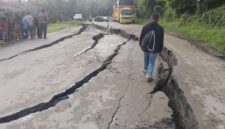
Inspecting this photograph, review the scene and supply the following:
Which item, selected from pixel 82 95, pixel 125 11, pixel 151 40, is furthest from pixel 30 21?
pixel 125 11

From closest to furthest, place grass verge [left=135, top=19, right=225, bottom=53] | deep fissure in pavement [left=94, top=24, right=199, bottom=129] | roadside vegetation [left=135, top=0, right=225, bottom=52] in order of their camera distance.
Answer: deep fissure in pavement [left=94, top=24, right=199, bottom=129], grass verge [left=135, top=19, right=225, bottom=53], roadside vegetation [left=135, top=0, right=225, bottom=52]

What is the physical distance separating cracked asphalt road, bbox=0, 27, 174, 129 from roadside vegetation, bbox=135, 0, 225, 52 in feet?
20.1

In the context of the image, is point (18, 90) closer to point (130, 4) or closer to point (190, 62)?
point (190, 62)

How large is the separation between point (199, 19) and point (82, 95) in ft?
54.6

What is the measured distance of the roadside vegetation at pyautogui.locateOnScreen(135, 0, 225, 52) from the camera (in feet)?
57.8

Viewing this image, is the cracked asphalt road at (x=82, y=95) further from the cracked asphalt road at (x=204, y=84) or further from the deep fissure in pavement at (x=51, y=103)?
the cracked asphalt road at (x=204, y=84)

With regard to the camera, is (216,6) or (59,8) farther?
(59,8)

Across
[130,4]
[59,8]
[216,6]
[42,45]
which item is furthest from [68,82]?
[59,8]

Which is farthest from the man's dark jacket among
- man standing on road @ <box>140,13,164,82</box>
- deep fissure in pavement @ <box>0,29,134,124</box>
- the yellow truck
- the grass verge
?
the yellow truck

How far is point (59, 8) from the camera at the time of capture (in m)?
58.8

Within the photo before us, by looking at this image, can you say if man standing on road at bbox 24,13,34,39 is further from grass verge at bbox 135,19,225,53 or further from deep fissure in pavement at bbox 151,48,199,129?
deep fissure in pavement at bbox 151,48,199,129

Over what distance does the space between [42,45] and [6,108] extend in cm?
974

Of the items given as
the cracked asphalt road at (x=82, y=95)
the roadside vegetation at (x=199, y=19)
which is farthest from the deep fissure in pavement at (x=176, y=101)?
the roadside vegetation at (x=199, y=19)

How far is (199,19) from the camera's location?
22.9 metres
